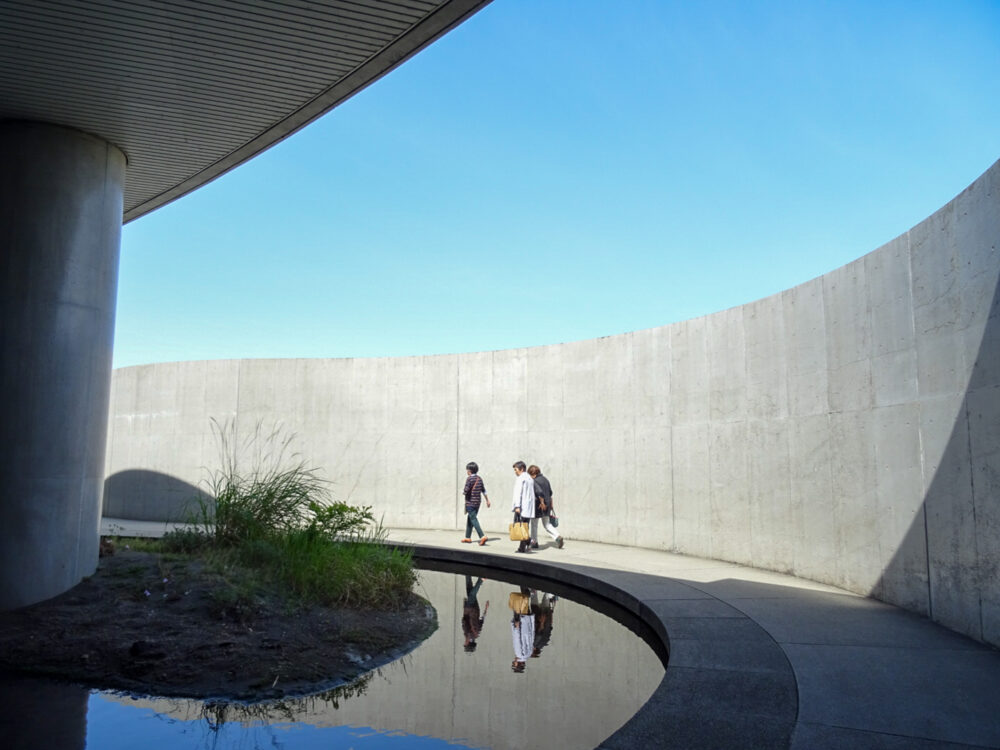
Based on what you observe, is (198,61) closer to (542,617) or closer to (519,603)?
(542,617)

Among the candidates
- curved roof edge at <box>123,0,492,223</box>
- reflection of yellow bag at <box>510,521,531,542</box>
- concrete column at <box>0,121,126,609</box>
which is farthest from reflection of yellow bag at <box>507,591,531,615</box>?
curved roof edge at <box>123,0,492,223</box>

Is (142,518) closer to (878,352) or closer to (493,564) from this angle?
(493,564)

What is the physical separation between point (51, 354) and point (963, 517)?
290 inches

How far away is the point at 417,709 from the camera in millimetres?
4246

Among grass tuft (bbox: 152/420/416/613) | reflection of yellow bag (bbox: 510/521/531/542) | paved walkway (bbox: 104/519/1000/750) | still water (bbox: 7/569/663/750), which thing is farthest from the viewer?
reflection of yellow bag (bbox: 510/521/531/542)

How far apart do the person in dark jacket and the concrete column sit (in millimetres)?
5867

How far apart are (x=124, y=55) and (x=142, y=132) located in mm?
1404

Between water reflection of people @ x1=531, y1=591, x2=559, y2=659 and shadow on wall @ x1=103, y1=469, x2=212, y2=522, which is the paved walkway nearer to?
water reflection of people @ x1=531, y1=591, x2=559, y2=659

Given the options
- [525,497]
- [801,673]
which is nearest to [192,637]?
[801,673]

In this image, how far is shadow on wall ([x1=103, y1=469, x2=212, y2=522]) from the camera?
570 inches

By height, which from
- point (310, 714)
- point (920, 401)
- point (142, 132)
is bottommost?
point (310, 714)

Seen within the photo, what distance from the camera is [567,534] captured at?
11.7 meters

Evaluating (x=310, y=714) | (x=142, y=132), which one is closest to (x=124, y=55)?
(x=142, y=132)

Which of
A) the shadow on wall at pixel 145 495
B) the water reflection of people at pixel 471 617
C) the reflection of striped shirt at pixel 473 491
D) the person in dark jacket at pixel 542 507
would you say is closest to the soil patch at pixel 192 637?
the water reflection of people at pixel 471 617
